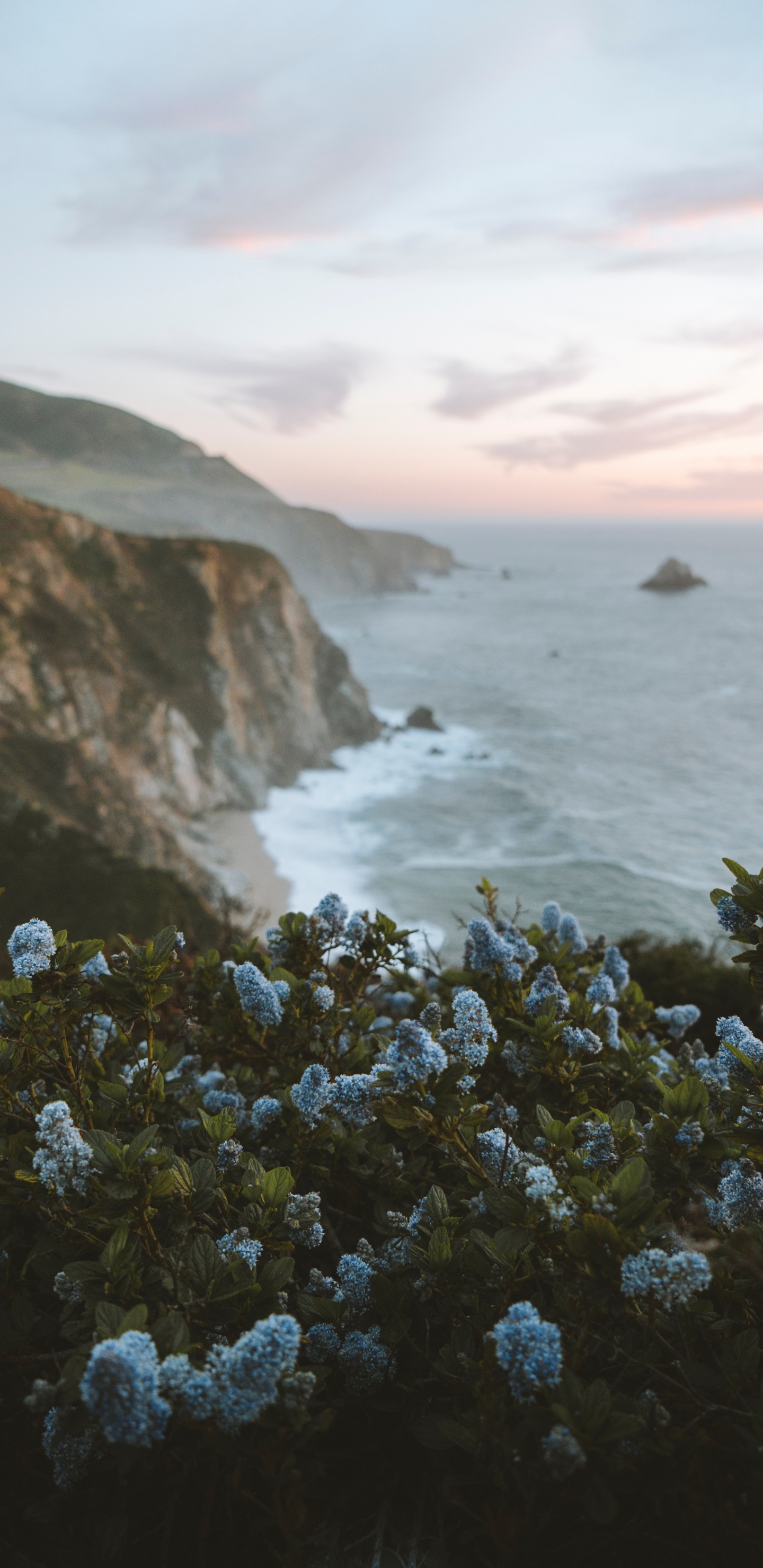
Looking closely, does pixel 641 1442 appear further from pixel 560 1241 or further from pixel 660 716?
pixel 660 716

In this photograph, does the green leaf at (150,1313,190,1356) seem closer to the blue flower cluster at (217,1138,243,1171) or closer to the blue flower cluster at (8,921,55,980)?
the blue flower cluster at (217,1138,243,1171)

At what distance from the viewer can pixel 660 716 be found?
60.6 meters

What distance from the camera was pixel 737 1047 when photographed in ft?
8.44

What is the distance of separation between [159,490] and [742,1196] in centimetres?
10777

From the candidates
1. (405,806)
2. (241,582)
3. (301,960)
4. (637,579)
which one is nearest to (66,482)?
(241,582)

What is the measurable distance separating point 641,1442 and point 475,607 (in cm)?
12677

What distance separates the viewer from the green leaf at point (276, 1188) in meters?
2.21

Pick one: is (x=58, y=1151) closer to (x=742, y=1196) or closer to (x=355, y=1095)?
(x=355, y=1095)

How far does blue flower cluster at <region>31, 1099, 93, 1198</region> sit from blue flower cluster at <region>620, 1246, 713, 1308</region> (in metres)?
1.36

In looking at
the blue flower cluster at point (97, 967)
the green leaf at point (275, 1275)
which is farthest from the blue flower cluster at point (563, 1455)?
the blue flower cluster at point (97, 967)

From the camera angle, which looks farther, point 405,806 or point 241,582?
point 241,582

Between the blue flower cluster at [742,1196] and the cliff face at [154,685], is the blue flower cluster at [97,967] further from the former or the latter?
the cliff face at [154,685]

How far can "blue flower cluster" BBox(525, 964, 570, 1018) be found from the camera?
3.02 meters

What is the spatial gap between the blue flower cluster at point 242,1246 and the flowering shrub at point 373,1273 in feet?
0.08
